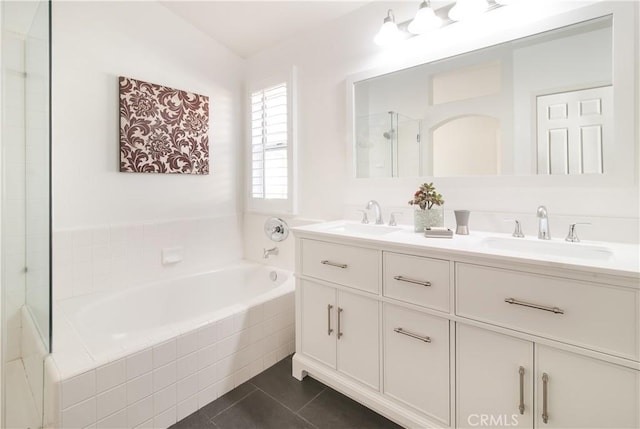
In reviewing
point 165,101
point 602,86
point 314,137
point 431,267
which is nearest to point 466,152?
point 602,86

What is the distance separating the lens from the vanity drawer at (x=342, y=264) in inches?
55.1

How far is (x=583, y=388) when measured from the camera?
0.94 meters

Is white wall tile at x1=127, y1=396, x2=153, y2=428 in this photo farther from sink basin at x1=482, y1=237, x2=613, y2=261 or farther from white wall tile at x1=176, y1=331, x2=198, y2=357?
sink basin at x1=482, y1=237, x2=613, y2=261

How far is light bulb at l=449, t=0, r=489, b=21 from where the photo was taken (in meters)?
1.49

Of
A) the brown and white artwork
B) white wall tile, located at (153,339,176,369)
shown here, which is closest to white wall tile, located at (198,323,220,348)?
white wall tile, located at (153,339,176,369)

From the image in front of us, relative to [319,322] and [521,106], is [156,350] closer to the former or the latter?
[319,322]

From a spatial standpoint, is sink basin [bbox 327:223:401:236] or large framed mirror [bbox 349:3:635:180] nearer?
large framed mirror [bbox 349:3:635:180]

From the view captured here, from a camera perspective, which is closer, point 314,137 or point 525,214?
point 525,214

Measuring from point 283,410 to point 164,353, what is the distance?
650mm

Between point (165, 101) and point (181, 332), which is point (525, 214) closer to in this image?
point (181, 332)

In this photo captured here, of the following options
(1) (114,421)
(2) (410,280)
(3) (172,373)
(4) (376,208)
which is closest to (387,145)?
(4) (376,208)

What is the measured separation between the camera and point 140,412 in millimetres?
1335

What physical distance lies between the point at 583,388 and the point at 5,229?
2.70 metres

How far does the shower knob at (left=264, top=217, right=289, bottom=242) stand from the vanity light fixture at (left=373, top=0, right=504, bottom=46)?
1448 millimetres
